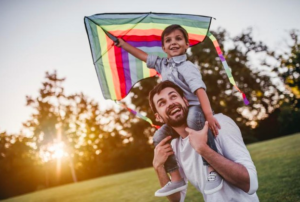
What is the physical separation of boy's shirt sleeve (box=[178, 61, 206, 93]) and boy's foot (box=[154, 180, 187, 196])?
0.85 metres

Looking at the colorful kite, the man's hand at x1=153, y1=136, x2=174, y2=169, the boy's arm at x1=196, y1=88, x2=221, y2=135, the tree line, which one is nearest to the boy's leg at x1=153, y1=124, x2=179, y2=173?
the man's hand at x1=153, y1=136, x2=174, y2=169

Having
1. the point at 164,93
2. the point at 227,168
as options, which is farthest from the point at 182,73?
the point at 227,168

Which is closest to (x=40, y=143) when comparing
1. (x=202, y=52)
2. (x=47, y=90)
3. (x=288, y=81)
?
(x=47, y=90)

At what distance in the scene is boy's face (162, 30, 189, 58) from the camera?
2.62 meters

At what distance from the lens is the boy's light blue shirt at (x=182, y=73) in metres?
2.30

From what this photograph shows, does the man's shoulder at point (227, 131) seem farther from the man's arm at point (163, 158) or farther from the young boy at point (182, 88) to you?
the man's arm at point (163, 158)

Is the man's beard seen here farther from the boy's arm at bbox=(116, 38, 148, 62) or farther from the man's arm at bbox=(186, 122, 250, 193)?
the boy's arm at bbox=(116, 38, 148, 62)

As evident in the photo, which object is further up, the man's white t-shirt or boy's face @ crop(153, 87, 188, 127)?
boy's face @ crop(153, 87, 188, 127)

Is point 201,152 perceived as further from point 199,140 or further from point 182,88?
point 182,88

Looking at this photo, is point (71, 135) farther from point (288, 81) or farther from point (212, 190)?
point (212, 190)

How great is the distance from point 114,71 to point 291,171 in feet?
15.3

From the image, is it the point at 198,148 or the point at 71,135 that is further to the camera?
the point at 71,135

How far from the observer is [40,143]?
28516 mm

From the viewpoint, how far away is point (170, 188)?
7.30 feet
